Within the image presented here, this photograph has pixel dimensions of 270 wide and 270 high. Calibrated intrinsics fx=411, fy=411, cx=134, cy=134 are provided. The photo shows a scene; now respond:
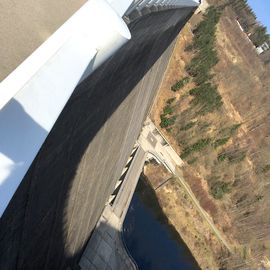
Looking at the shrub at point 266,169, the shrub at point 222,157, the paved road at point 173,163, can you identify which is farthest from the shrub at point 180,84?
the shrub at point 266,169

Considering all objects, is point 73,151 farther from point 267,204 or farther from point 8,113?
point 267,204

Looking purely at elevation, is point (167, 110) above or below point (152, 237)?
above

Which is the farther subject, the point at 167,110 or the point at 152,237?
the point at 167,110

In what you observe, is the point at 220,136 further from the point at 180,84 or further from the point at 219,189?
the point at 180,84

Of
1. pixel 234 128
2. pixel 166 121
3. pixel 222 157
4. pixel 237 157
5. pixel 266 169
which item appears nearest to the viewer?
pixel 166 121

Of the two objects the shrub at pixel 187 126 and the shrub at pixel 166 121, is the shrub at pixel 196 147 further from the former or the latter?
Answer: the shrub at pixel 166 121

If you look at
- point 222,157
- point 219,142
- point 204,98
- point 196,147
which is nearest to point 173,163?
point 196,147

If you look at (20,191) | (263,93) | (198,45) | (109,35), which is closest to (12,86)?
(109,35)
